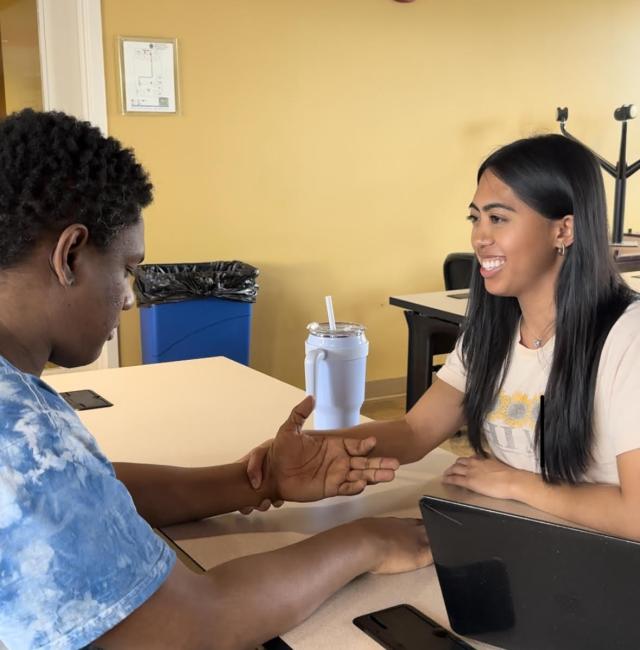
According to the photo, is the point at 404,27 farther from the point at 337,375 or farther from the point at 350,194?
the point at 337,375

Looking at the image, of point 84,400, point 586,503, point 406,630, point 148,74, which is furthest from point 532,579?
point 148,74

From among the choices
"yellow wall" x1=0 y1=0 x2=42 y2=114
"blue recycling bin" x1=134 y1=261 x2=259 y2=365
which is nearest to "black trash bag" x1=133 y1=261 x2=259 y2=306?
"blue recycling bin" x1=134 y1=261 x2=259 y2=365

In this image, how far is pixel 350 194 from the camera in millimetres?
4402

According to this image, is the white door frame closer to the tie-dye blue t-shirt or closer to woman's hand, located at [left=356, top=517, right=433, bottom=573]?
woman's hand, located at [left=356, top=517, right=433, bottom=573]

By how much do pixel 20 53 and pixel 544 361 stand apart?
3.34 m

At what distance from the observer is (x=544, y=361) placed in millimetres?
1483

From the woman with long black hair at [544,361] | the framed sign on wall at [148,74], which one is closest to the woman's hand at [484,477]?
the woman with long black hair at [544,361]

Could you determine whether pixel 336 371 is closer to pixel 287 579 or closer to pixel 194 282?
pixel 287 579

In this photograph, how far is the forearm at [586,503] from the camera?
1219mm

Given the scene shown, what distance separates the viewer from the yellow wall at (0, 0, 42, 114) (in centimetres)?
376

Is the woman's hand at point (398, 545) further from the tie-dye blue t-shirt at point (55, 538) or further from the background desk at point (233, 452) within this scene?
the tie-dye blue t-shirt at point (55, 538)

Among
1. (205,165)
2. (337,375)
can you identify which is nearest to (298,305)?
(205,165)

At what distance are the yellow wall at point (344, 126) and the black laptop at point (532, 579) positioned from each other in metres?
3.19

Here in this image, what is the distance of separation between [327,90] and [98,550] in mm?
3772
